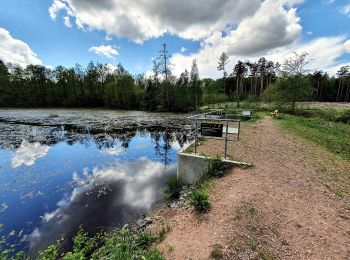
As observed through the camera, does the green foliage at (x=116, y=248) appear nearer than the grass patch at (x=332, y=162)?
Yes

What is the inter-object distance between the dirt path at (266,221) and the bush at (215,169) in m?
0.36

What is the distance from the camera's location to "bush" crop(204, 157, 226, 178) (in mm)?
6242

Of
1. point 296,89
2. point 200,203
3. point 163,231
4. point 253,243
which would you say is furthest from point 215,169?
point 296,89

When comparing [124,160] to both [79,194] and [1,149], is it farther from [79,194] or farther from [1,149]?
[1,149]

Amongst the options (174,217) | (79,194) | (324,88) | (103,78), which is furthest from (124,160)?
(324,88)

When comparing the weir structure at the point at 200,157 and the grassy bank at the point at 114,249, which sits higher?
the weir structure at the point at 200,157

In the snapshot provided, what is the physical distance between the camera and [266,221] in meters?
3.84

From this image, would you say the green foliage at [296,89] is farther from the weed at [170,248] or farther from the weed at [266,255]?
the weed at [170,248]

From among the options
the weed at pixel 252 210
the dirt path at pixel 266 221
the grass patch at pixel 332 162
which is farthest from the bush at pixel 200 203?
the grass patch at pixel 332 162

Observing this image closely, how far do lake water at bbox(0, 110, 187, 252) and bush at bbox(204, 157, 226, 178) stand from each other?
1962 mm

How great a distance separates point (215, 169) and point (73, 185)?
564 cm

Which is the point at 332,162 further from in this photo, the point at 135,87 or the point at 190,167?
the point at 135,87

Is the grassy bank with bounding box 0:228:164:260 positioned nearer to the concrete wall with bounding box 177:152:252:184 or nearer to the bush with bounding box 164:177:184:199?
the bush with bounding box 164:177:184:199

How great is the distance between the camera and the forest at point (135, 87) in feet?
141
